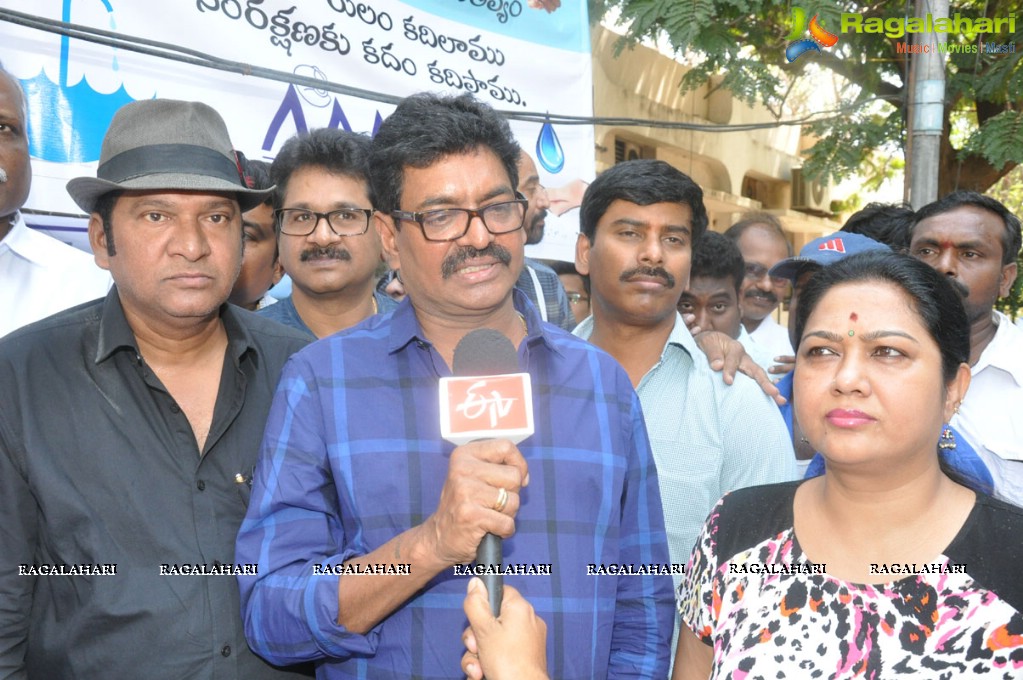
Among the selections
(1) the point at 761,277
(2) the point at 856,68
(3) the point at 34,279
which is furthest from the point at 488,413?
(2) the point at 856,68

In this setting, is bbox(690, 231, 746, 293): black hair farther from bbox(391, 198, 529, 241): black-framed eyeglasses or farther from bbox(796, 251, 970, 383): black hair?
bbox(391, 198, 529, 241): black-framed eyeglasses

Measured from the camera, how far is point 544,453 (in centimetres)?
208

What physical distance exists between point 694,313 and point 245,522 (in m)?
3.16

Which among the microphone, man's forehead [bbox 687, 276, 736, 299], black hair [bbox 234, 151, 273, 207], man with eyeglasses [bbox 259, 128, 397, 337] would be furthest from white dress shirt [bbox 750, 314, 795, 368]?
the microphone

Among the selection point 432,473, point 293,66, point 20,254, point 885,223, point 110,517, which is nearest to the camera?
point 432,473

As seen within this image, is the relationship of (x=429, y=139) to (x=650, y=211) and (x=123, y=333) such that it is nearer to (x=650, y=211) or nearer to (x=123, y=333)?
(x=123, y=333)

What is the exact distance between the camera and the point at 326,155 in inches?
143

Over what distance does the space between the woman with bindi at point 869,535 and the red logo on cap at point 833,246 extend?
52.9 inches

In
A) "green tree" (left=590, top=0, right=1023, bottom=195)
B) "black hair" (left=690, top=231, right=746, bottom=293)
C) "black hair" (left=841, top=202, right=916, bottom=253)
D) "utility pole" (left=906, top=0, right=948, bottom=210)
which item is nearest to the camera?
"black hair" (left=841, top=202, right=916, bottom=253)

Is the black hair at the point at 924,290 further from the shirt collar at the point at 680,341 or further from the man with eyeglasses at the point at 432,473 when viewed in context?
the shirt collar at the point at 680,341

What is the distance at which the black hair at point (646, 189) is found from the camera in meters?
3.22

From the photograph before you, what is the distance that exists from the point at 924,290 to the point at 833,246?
58.8 inches

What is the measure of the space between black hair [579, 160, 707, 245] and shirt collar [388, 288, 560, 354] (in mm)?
1087

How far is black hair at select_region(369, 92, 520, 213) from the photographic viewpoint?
7.07ft
